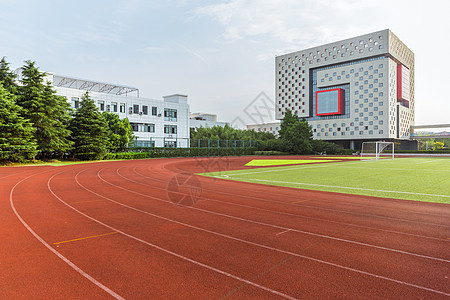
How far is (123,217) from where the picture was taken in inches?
264

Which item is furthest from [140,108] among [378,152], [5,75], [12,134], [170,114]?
[378,152]

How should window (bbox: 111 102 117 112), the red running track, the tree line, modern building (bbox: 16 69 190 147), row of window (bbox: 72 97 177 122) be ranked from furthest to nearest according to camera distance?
window (bbox: 111 102 117 112) → modern building (bbox: 16 69 190 147) → row of window (bbox: 72 97 177 122) → the tree line → the red running track

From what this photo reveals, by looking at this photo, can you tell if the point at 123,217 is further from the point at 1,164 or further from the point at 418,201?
the point at 1,164

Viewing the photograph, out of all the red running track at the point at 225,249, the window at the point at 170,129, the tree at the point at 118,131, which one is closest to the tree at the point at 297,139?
the window at the point at 170,129

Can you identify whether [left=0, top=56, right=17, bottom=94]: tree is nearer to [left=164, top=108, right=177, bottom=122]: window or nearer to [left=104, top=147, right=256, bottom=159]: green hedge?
[left=104, top=147, right=256, bottom=159]: green hedge

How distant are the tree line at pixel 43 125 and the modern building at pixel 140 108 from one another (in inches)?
419

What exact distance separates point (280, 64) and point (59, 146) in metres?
Answer: 79.0

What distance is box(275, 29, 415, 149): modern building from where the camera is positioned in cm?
7075

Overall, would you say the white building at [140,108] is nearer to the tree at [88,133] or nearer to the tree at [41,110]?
the tree at [88,133]

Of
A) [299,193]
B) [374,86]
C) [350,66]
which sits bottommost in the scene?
[299,193]

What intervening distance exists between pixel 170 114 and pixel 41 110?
95.8 feet

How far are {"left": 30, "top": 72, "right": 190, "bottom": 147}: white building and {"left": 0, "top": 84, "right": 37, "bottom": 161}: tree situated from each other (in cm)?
1946

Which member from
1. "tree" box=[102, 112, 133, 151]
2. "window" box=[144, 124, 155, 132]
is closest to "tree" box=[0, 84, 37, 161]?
"tree" box=[102, 112, 133, 151]

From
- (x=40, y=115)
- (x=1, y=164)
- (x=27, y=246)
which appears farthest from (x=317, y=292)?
(x=40, y=115)
